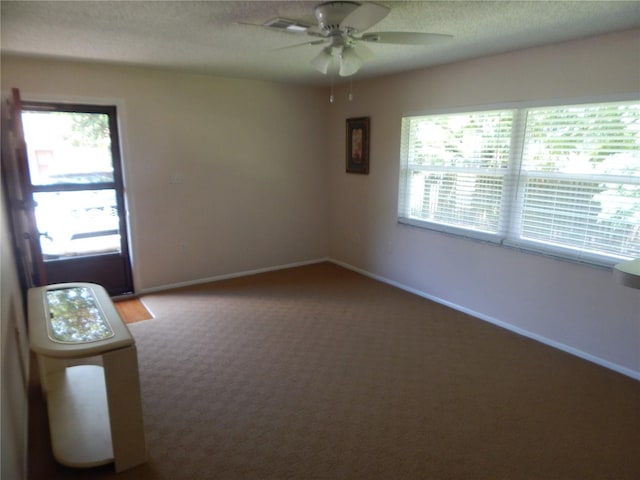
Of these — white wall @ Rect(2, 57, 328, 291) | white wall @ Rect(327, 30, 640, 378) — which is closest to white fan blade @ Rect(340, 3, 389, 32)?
white wall @ Rect(327, 30, 640, 378)

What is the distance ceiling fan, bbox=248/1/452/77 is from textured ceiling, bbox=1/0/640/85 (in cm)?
10

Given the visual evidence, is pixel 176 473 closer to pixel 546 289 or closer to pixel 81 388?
pixel 81 388

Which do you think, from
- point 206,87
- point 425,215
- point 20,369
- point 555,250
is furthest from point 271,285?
point 555,250

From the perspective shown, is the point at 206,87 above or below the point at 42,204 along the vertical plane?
above

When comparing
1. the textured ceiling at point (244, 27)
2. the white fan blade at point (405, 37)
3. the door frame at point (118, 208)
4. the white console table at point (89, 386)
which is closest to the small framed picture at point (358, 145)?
the textured ceiling at point (244, 27)

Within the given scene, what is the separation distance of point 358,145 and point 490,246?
1984mm

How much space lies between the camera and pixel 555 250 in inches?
122

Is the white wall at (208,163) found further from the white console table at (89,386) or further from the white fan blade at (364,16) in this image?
the white fan blade at (364,16)

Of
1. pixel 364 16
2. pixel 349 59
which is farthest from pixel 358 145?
pixel 364 16

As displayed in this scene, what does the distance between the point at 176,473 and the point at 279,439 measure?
0.53 metres

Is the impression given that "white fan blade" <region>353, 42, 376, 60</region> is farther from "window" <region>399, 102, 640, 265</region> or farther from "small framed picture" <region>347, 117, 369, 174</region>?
"small framed picture" <region>347, 117, 369, 174</region>

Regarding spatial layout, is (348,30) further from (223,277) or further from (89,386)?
(223,277)

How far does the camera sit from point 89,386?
2.55 meters

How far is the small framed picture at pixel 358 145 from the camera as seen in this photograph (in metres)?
4.67
